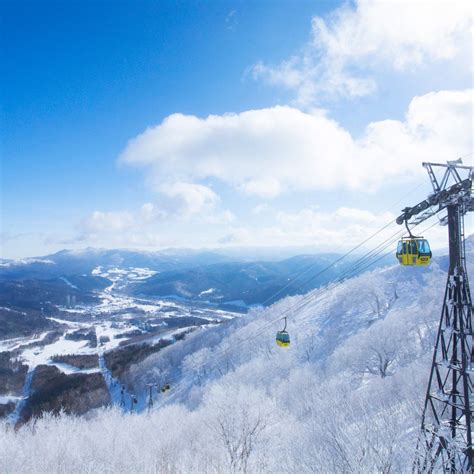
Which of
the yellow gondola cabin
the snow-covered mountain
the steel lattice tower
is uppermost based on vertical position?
the yellow gondola cabin

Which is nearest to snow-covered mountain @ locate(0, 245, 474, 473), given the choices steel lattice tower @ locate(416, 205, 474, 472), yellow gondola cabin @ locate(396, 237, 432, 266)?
steel lattice tower @ locate(416, 205, 474, 472)

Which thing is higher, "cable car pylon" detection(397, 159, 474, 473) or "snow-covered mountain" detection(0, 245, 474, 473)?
"cable car pylon" detection(397, 159, 474, 473)

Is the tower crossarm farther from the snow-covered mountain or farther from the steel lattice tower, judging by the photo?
the snow-covered mountain

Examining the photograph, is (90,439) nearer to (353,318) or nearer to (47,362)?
(353,318)

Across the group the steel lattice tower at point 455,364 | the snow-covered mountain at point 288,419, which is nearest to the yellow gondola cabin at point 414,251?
the steel lattice tower at point 455,364

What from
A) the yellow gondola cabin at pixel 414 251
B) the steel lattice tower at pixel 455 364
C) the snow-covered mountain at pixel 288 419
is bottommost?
the snow-covered mountain at pixel 288 419

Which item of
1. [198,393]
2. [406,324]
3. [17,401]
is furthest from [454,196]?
[17,401]

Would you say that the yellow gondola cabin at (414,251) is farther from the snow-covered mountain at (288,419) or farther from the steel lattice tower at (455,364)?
the snow-covered mountain at (288,419)

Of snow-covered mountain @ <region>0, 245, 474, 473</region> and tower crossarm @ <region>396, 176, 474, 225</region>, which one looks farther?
snow-covered mountain @ <region>0, 245, 474, 473</region>
